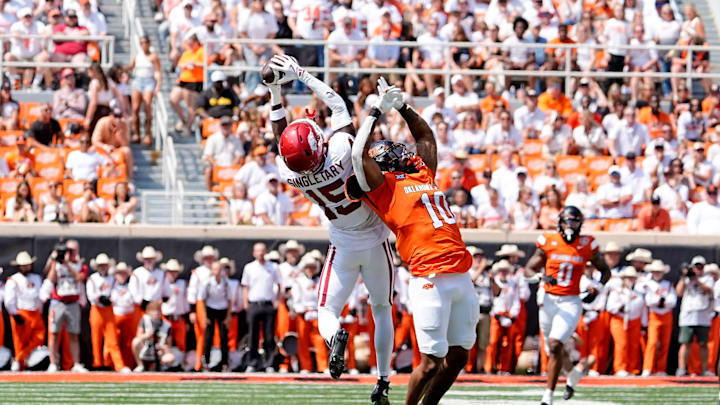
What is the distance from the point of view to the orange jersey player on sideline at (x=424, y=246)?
9.04 metres

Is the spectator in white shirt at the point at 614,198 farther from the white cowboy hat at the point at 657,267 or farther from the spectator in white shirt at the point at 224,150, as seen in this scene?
the spectator in white shirt at the point at 224,150

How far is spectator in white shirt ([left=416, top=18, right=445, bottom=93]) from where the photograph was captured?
19.0 meters

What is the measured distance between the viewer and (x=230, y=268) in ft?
52.7

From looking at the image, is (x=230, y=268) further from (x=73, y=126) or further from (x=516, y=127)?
(x=516, y=127)

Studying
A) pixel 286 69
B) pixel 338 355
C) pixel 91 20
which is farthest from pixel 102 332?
pixel 338 355

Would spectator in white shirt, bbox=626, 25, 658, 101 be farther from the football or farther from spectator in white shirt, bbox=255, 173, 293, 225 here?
the football

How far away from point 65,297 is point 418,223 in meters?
7.48

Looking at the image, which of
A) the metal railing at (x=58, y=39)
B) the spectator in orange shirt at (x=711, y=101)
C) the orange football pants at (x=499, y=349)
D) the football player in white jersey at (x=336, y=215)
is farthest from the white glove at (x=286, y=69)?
the spectator in orange shirt at (x=711, y=101)

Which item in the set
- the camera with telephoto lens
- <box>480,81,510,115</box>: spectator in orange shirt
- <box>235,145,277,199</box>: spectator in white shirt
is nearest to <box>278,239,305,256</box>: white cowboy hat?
<box>235,145,277,199</box>: spectator in white shirt

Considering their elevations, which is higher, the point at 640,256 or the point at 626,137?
the point at 626,137

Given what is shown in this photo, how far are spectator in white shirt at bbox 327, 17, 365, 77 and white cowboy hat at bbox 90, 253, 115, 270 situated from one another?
14.7 ft

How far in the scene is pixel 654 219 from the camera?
1681cm

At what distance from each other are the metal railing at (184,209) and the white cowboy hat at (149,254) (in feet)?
1.84

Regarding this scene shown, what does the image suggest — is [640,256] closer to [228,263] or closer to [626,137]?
[626,137]
